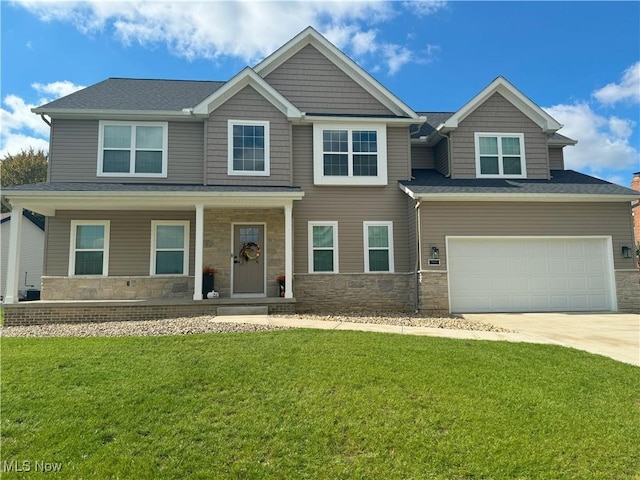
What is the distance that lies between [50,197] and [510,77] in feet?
49.7

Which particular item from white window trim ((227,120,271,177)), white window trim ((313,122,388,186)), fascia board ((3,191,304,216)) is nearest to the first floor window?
Result: fascia board ((3,191,304,216))

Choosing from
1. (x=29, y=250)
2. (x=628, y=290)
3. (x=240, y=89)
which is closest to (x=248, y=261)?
(x=240, y=89)

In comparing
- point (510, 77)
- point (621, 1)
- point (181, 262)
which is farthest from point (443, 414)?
point (621, 1)

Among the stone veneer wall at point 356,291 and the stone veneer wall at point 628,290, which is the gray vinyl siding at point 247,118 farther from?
the stone veneer wall at point 628,290

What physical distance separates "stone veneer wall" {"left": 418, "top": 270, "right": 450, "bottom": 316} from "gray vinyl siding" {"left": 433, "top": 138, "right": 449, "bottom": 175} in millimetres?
4265

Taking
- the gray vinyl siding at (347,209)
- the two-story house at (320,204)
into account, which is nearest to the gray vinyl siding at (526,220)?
the two-story house at (320,204)

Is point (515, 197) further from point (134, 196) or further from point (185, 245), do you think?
point (134, 196)

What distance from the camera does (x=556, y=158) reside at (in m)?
15.0

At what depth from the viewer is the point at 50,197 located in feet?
34.0

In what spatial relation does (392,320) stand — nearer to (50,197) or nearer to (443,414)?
(443,414)

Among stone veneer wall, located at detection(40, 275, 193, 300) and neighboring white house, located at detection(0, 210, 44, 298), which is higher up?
neighboring white house, located at detection(0, 210, 44, 298)

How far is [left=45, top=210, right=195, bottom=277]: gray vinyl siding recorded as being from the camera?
11891mm

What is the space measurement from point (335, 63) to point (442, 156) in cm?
509

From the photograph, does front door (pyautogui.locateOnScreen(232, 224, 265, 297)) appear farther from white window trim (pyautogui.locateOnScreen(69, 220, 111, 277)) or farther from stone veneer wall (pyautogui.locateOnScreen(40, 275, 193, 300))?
white window trim (pyautogui.locateOnScreen(69, 220, 111, 277))
